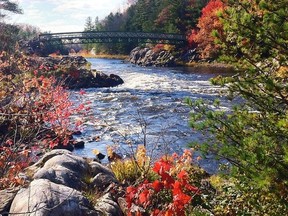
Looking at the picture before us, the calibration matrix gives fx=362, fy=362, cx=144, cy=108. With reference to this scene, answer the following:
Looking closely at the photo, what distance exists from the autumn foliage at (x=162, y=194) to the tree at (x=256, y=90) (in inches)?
59.8

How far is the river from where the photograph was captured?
13867mm

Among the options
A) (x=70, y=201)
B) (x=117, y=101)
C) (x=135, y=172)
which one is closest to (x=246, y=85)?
(x=70, y=201)

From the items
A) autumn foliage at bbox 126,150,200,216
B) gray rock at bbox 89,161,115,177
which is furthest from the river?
autumn foliage at bbox 126,150,200,216

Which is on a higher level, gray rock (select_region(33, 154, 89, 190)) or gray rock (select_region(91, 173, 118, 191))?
gray rock (select_region(33, 154, 89, 190))

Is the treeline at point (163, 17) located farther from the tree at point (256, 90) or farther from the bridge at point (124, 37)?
the tree at point (256, 90)

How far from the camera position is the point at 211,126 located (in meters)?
4.18

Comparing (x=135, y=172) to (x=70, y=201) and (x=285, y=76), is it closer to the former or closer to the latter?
(x=70, y=201)

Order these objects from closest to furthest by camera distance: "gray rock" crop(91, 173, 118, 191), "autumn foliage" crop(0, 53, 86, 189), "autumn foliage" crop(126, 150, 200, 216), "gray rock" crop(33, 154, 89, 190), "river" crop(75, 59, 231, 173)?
"autumn foliage" crop(126, 150, 200, 216) < "gray rock" crop(33, 154, 89, 190) < "gray rock" crop(91, 173, 118, 191) < "autumn foliage" crop(0, 53, 86, 189) < "river" crop(75, 59, 231, 173)

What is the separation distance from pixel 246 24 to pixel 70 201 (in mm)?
3943

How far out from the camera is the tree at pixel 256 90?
3637mm

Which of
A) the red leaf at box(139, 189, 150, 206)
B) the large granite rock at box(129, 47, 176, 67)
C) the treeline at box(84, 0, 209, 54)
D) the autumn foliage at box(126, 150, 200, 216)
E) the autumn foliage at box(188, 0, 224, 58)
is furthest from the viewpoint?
the treeline at box(84, 0, 209, 54)

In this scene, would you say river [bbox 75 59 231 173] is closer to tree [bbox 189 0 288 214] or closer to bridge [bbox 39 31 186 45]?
tree [bbox 189 0 288 214]

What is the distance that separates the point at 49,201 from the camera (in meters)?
5.68

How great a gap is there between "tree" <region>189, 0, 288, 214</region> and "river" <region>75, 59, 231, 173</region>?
4134 millimetres
